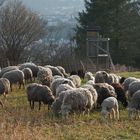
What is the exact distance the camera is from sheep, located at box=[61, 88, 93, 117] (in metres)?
16.0

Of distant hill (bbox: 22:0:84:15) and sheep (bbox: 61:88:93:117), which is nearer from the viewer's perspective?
sheep (bbox: 61:88:93:117)

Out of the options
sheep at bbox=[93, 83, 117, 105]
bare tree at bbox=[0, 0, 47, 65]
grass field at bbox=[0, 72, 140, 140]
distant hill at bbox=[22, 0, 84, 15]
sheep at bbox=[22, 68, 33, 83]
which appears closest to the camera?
grass field at bbox=[0, 72, 140, 140]

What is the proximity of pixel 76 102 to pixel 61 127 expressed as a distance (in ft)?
6.96

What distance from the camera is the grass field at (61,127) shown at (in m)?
11.7

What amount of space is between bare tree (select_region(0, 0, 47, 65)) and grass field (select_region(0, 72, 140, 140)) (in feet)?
97.2

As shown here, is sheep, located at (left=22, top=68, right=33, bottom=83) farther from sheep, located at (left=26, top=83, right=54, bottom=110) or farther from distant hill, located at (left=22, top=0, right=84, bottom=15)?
distant hill, located at (left=22, top=0, right=84, bottom=15)

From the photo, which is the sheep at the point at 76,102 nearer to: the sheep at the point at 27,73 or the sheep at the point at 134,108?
the sheep at the point at 134,108

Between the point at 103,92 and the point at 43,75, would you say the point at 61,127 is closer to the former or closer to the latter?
the point at 103,92

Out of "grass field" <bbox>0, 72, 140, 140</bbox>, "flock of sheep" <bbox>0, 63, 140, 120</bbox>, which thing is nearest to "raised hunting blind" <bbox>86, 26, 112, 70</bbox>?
"flock of sheep" <bbox>0, 63, 140, 120</bbox>

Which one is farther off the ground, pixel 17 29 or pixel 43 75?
pixel 17 29

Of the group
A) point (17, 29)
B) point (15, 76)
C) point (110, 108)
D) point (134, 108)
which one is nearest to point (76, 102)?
point (110, 108)

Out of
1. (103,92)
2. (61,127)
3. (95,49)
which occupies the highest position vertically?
(95,49)

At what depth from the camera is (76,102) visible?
16234 millimetres

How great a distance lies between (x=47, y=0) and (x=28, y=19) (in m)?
48.0
